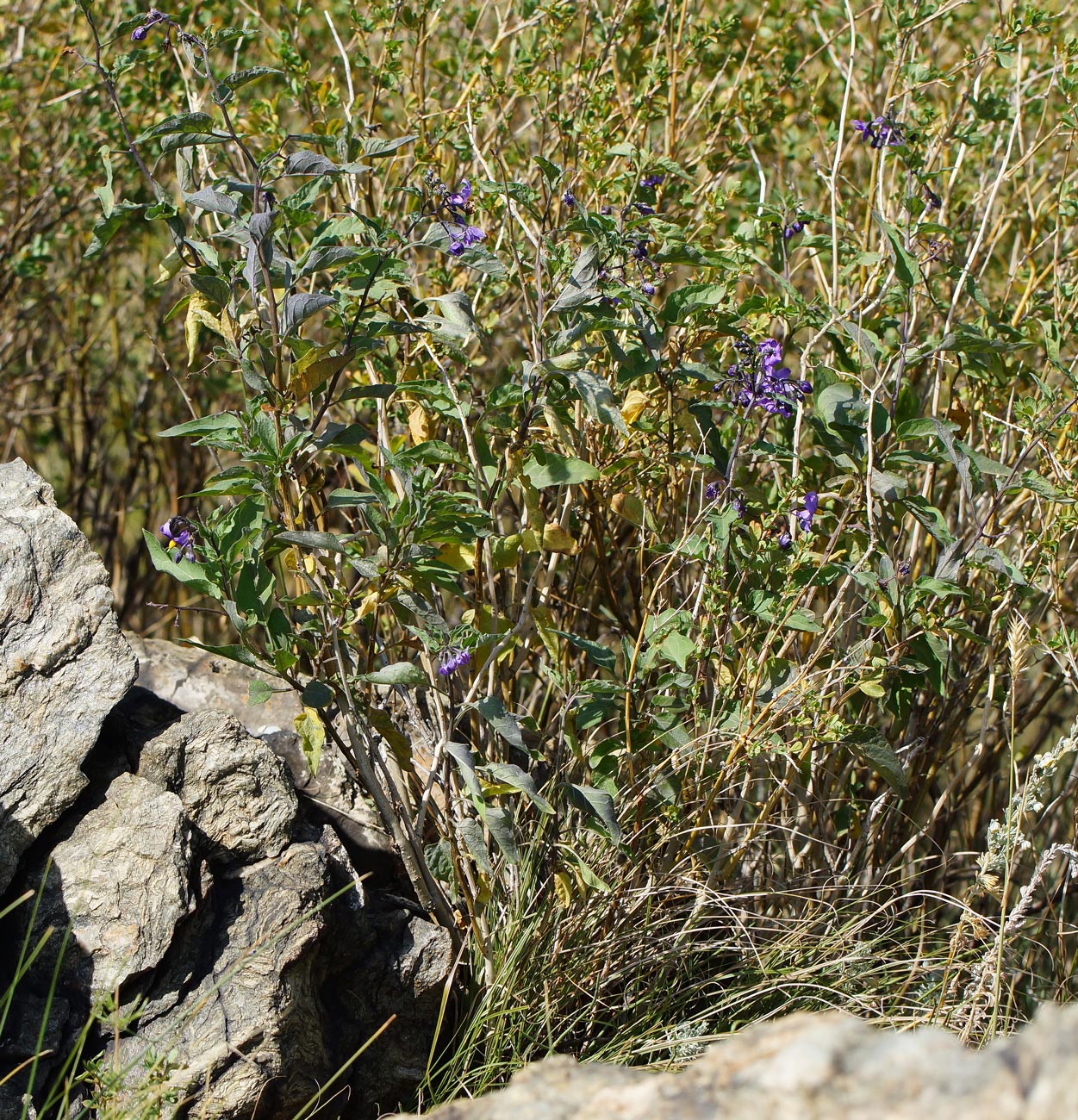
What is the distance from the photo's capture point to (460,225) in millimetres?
2545

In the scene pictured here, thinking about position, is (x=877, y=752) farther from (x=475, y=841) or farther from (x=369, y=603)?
(x=369, y=603)

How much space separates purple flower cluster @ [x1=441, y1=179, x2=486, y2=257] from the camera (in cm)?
232

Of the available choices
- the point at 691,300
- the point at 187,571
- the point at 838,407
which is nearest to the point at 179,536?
the point at 187,571

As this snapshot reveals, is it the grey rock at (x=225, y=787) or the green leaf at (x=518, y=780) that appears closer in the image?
the green leaf at (x=518, y=780)

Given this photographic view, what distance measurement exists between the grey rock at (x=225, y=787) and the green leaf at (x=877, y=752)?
1165 mm

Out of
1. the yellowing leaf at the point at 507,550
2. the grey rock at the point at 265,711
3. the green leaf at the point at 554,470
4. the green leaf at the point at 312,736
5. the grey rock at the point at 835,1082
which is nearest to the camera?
the grey rock at the point at 835,1082

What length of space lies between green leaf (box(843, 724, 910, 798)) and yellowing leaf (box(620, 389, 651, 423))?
81 cm

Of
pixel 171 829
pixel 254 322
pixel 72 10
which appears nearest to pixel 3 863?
pixel 171 829

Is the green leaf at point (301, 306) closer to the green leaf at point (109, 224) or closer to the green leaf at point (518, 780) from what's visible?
the green leaf at point (109, 224)

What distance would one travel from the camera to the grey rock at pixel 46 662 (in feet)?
7.39

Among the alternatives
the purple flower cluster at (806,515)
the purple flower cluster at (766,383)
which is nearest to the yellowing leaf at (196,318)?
the purple flower cluster at (766,383)

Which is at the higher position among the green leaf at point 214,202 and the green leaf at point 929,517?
the green leaf at point 214,202

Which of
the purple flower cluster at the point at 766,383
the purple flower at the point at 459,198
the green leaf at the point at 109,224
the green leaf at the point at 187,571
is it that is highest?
the green leaf at the point at 109,224

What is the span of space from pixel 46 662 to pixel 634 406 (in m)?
1.33
